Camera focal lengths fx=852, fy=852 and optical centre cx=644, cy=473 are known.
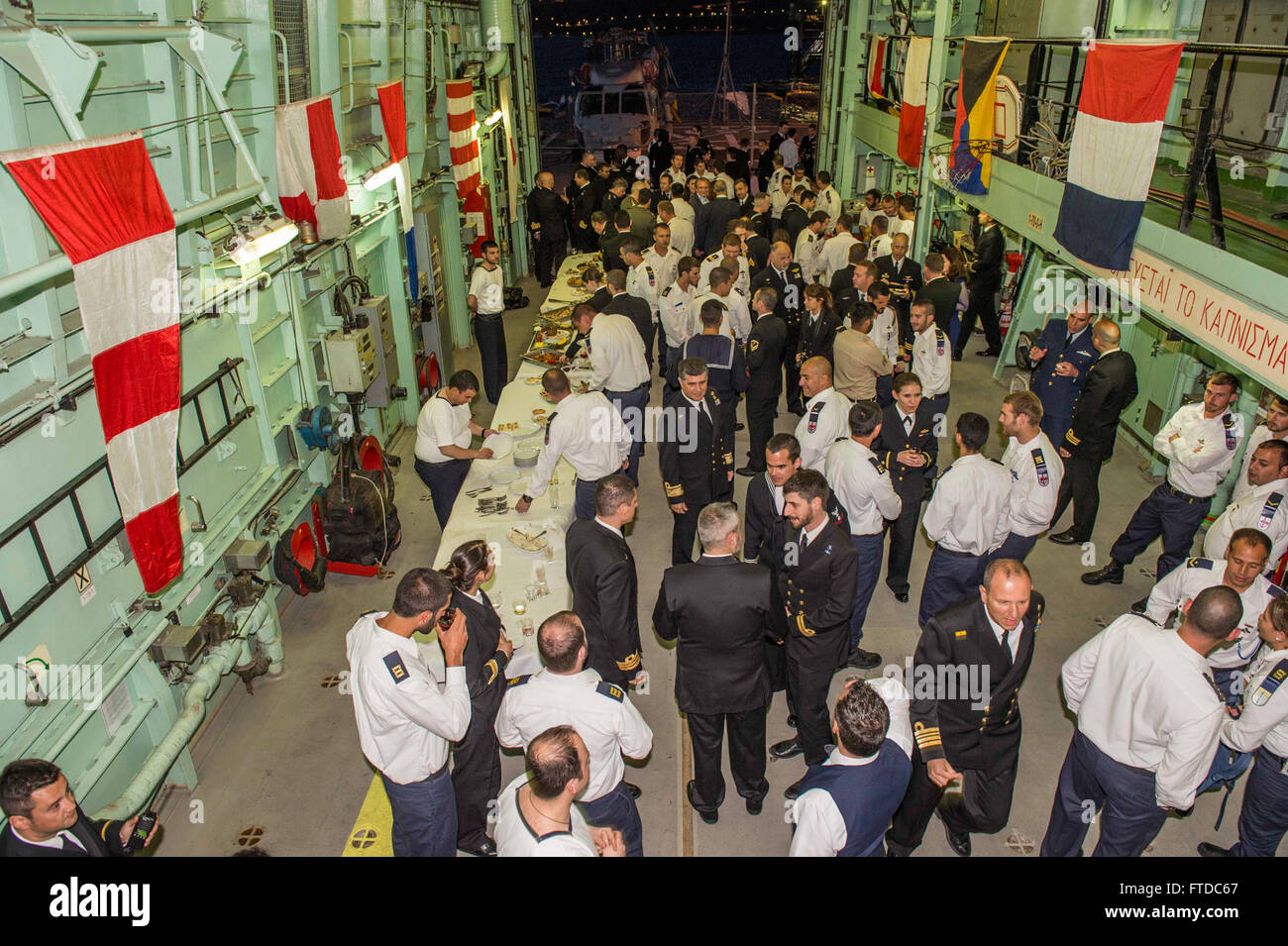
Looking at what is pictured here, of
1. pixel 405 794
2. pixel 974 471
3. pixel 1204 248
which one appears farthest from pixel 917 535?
pixel 405 794

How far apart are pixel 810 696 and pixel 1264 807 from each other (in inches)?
82.3

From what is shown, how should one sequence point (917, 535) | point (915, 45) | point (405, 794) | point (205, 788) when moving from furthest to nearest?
point (915, 45)
point (917, 535)
point (205, 788)
point (405, 794)

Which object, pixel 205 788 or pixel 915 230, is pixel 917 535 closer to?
pixel 915 230

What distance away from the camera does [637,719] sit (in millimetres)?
3645

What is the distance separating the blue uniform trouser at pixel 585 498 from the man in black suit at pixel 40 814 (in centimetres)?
353

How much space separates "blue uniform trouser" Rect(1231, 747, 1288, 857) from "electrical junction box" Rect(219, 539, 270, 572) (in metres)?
5.38

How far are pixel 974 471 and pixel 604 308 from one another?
4334mm

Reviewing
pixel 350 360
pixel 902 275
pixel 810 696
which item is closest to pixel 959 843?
pixel 810 696

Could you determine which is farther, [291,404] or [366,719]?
[291,404]

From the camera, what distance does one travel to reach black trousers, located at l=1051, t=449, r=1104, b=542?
671 cm

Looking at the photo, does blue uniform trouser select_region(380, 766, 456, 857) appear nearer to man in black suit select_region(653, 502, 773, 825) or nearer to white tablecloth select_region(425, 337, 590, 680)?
white tablecloth select_region(425, 337, 590, 680)

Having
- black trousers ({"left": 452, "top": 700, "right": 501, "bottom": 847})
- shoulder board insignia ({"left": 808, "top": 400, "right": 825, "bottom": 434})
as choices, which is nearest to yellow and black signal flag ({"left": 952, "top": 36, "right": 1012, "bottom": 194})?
shoulder board insignia ({"left": 808, "top": 400, "right": 825, "bottom": 434})

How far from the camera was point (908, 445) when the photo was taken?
593cm

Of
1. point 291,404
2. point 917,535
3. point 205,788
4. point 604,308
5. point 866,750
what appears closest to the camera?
point 866,750
